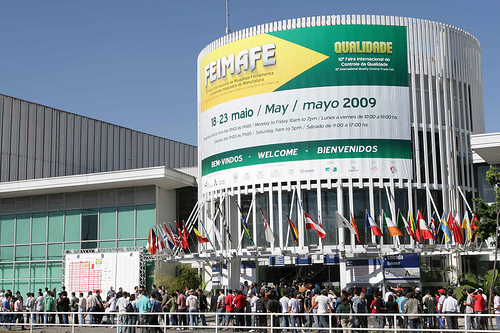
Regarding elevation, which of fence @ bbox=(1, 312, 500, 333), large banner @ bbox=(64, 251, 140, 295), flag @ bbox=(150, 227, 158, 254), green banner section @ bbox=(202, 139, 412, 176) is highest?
green banner section @ bbox=(202, 139, 412, 176)

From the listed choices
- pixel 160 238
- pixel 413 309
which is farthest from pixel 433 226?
pixel 160 238

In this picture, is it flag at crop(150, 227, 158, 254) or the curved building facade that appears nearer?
the curved building facade

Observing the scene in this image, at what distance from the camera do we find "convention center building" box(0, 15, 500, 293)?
109ft

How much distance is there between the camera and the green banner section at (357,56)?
3372 cm

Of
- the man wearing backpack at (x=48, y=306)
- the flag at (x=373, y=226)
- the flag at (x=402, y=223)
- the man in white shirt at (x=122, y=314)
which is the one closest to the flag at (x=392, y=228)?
the flag at (x=402, y=223)

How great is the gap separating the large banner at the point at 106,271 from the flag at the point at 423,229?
49.0ft

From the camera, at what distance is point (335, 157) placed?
3350cm

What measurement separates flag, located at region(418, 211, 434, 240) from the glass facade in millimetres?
16125

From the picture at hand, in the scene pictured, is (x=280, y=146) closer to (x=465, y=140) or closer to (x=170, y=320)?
(x=465, y=140)

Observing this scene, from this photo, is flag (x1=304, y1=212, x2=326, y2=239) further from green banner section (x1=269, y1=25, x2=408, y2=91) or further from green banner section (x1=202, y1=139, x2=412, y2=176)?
green banner section (x1=269, y1=25, x2=408, y2=91)

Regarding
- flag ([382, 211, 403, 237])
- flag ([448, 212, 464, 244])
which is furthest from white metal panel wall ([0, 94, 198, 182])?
flag ([448, 212, 464, 244])

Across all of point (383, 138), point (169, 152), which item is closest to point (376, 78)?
point (383, 138)

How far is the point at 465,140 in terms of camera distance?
3628cm

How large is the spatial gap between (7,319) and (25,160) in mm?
19981
